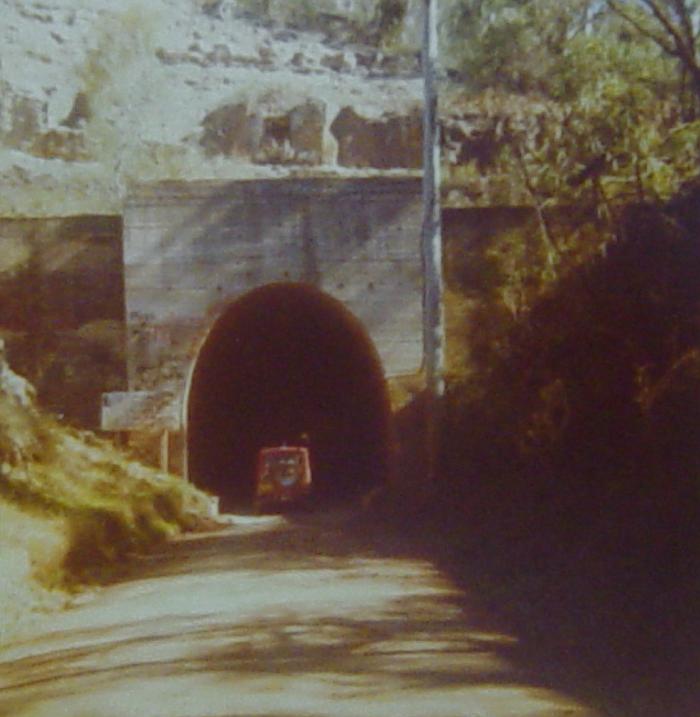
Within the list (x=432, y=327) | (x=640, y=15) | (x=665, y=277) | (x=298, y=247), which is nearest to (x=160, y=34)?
(x=298, y=247)

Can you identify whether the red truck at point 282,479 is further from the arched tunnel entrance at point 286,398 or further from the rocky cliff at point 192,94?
the rocky cliff at point 192,94

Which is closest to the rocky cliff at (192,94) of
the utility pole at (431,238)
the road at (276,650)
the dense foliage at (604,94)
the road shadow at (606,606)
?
the dense foliage at (604,94)

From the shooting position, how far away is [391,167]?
53219 mm

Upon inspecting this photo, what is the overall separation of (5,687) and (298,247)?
16327 mm

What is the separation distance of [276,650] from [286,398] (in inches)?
1071

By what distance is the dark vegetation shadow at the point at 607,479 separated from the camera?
1070 centimetres

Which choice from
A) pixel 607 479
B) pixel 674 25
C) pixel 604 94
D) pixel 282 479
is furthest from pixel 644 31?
pixel 282 479

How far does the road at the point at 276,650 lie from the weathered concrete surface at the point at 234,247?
8.59 meters

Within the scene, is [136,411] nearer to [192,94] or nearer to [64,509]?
[64,509]

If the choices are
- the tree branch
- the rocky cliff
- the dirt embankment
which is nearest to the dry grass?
the dirt embankment

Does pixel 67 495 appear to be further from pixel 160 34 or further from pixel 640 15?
pixel 160 34

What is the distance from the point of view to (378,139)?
55031mm

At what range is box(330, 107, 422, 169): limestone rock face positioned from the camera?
5338 cm

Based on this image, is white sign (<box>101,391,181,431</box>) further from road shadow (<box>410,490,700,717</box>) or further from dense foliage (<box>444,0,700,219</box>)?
road shadow (<box>410,490,700,717</box>)
